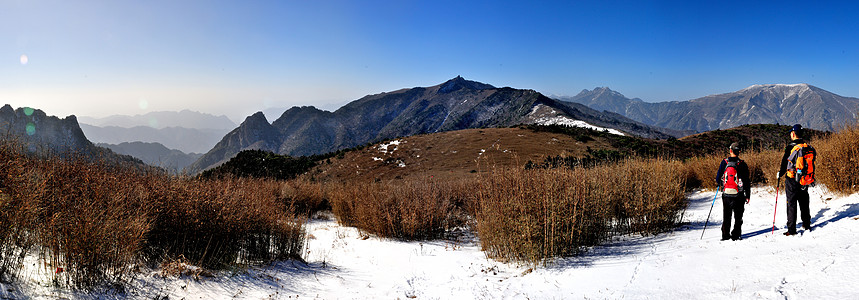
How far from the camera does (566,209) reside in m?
5.63

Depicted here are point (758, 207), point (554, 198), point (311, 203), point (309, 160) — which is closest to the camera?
point (554, 198)

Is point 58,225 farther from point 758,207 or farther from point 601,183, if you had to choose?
point 758,207

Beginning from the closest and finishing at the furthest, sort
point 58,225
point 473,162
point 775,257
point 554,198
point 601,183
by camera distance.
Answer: point 58,225 < point 775,257 < point 554,198 < point 601,183 < point 473,162

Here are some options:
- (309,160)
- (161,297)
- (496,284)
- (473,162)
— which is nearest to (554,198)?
(496,284)

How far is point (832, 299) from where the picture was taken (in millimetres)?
3107

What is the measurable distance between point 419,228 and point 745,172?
579 cm

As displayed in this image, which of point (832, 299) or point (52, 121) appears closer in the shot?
point (832, 299)

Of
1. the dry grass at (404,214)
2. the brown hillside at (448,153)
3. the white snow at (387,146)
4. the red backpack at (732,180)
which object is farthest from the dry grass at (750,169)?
the white snow at (387,146)

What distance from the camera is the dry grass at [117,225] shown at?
3420mm

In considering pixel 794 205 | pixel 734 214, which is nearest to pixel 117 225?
pixel 734 214

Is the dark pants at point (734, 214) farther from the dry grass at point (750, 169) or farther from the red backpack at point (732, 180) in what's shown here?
the dry grass at point (750, 169)

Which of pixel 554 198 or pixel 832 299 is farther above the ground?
pixel 554 198

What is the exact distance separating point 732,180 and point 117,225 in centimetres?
825

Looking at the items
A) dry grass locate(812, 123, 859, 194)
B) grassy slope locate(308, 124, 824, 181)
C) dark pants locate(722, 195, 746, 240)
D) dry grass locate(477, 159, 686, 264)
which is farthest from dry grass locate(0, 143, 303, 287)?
grassy slope locate(308, 124, 824, 181)
